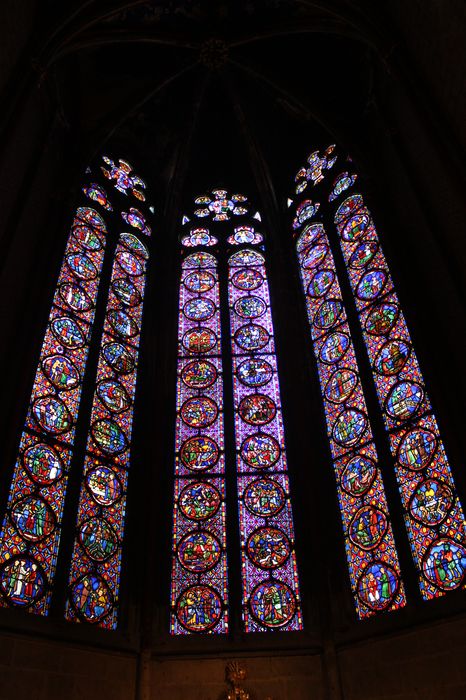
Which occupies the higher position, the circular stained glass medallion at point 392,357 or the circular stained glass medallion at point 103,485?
the circular stained glass medallion at point 392,357

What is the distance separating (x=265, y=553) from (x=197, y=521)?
0.94 m

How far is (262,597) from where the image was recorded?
7391 mm

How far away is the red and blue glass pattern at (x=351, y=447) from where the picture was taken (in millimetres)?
6934

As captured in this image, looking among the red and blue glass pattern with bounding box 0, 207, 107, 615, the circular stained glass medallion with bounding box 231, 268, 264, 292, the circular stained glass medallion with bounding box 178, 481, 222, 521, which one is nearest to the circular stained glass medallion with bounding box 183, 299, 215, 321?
the circular stained glass medallion with bounding box 231, 268, 264, 292

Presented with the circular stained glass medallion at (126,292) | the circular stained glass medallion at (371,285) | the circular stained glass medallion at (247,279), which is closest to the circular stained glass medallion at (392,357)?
the circular stained glass medallion at (371,285)

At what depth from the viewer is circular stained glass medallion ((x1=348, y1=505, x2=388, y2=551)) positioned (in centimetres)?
715

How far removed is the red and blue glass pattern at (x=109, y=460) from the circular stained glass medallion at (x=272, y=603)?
5.30 ft

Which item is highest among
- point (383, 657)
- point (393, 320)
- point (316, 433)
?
point (393, 320)

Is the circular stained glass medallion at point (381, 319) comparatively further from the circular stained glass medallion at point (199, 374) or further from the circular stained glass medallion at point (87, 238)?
the circular stained glass medallion at point (87, 238)

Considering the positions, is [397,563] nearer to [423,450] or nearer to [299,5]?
[423,450]

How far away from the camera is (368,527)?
287 inches

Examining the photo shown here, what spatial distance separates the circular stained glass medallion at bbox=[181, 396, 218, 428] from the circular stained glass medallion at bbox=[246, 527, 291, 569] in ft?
5.93

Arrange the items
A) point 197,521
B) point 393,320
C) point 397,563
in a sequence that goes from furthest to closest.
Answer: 1. point 393,320
2. point 197,521
3. point 397,563

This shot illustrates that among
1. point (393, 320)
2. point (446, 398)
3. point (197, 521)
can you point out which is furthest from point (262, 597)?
point (393, 320)
